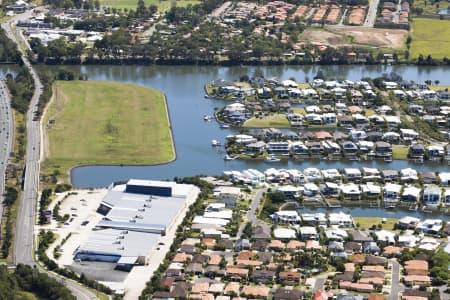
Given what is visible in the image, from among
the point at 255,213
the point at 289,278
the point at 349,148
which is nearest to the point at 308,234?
the point at 255,213

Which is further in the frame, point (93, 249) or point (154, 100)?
point (154, 100)

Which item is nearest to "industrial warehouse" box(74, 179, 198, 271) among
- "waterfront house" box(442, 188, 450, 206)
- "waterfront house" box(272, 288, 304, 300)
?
"waterfront house" box(272, 288, 304, 300)

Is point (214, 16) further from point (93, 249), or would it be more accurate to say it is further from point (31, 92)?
point (93, 249)

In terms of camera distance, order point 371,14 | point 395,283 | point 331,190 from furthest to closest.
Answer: point 371,14
point 331,190
point 395,283

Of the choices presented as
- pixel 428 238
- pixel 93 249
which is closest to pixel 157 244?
pixel 93 249

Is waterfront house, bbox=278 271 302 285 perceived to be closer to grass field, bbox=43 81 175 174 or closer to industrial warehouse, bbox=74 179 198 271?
industrial warehouse, bbox=74 179 198 271

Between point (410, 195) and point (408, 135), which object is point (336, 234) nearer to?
point (410, 195)
